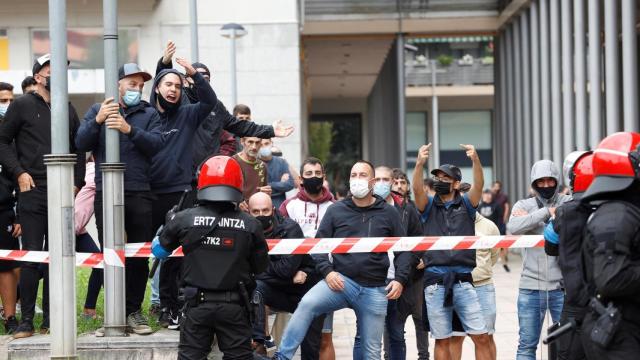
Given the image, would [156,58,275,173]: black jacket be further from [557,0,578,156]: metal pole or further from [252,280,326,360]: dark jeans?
[557,0,578,156]: metal pole

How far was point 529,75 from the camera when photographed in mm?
26891

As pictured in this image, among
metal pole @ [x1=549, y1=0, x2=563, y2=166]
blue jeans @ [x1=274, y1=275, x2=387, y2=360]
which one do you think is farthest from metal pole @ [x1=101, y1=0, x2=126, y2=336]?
metal pole @ [x1=549, y1=0, x2=563, y2=166]

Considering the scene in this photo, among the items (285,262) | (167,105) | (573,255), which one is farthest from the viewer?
(285,262)

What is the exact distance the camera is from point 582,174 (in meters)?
6.83

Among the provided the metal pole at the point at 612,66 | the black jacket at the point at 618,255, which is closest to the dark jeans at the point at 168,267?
the black jacket at the point at 618,255

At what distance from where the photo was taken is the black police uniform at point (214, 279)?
272 inches

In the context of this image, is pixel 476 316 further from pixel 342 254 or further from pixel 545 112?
pixel 545 112

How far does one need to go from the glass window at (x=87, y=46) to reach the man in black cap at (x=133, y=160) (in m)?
13.8

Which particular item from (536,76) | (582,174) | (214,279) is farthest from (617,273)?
(536,76)

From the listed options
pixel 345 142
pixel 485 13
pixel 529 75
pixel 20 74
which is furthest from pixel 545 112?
pixel 345 142

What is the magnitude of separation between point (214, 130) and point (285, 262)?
135cm

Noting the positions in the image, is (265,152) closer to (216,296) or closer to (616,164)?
(216,296)

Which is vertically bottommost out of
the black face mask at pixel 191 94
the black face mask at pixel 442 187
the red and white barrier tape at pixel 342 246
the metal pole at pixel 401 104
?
the red and white barrier tape at pixel 342 246

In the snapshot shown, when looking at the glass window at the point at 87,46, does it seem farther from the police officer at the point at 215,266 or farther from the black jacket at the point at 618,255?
the black jacket at the point at 618,255
